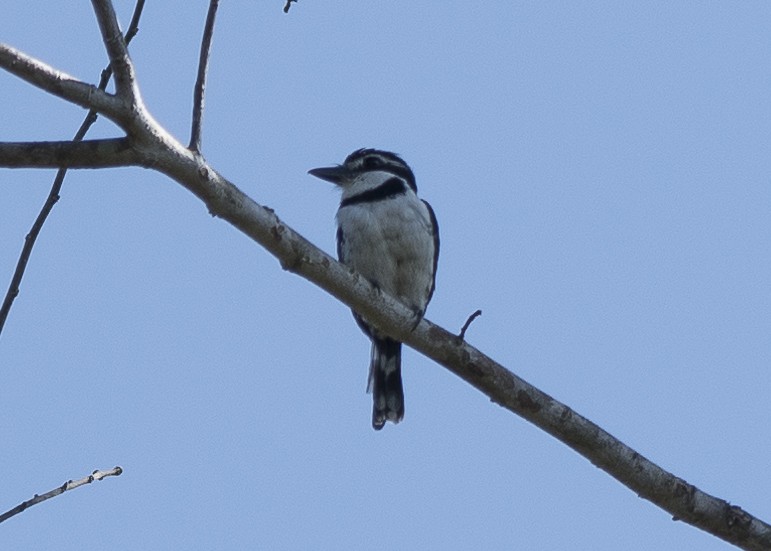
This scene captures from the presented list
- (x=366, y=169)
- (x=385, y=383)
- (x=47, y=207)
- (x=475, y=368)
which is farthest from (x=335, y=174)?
(x=47, y=207)

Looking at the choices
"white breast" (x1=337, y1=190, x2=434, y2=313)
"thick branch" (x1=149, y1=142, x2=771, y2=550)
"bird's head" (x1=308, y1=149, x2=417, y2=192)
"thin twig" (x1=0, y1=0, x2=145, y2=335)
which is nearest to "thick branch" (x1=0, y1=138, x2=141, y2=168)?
"thin twig" (x1=0, y1=0, x2=145, y2=335)

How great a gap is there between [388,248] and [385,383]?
91 cm

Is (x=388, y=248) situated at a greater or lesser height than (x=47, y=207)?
greater

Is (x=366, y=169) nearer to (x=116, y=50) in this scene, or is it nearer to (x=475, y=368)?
(x=475, y=368)

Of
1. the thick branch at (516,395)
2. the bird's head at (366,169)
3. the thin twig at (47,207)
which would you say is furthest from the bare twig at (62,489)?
the bird's head at (366,169)

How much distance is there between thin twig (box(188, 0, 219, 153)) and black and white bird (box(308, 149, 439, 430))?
315 cm

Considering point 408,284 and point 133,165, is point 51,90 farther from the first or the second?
point 408,284

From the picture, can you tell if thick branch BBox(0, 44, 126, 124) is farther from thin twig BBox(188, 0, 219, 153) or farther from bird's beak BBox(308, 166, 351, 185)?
bird's beak BBox(308, 166, 351, 185)

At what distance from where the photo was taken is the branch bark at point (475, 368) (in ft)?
14.1

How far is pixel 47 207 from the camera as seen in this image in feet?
11.9

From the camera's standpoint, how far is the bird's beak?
8398mm

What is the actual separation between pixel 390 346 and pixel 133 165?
13.5 ft

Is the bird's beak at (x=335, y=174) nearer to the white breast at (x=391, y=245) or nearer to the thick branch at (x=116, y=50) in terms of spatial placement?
the white breast at (x=391, y=245)

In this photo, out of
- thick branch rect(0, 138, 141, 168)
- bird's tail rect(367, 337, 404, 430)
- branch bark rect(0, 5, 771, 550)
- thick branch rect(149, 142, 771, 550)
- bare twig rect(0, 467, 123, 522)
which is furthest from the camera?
bird's tail rect(367, 337, 404, 430)
